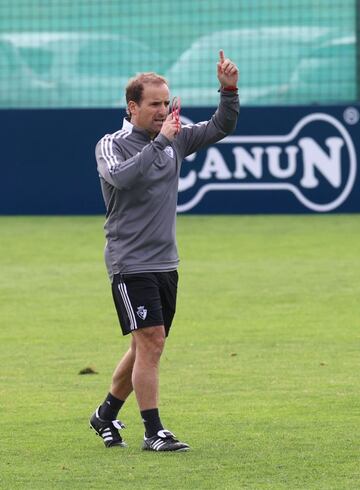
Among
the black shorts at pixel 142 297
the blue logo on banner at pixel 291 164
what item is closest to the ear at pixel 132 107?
the black shorts at pixel 142 297

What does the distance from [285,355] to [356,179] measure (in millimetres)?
11316

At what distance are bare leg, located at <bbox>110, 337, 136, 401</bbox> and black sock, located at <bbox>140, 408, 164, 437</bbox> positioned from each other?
312 mm

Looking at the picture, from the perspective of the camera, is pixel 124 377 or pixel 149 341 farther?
pixel 124 377

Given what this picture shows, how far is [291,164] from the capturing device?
836 inches

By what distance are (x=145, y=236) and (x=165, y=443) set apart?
1.00 m

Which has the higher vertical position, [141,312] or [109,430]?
[141,312]

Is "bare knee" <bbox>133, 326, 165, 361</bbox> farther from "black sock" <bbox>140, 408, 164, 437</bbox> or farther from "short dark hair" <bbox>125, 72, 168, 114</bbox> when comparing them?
"short dark hair" <bbox>125, 72, 168, 114</bbox>

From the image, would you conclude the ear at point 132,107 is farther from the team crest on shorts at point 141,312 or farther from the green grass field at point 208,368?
the green grass field at point 208,368

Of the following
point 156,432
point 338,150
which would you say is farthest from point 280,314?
point 338,150

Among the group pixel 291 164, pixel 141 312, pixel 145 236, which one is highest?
pixel 145 236

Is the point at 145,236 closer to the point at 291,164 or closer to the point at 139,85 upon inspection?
the point at 139,85

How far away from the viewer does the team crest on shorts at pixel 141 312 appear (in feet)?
23.6

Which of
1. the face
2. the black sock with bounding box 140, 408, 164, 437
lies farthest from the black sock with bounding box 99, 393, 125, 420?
the face

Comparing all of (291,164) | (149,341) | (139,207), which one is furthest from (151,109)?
(291,164)
